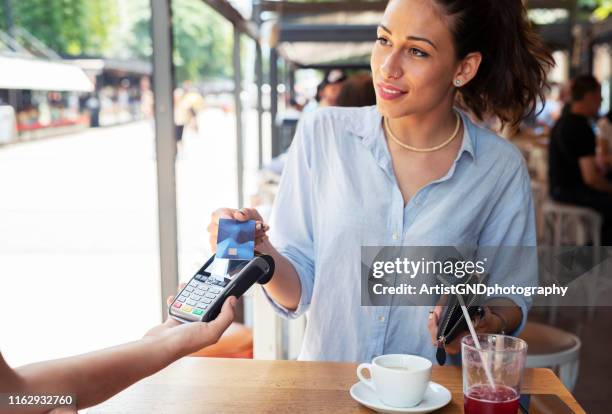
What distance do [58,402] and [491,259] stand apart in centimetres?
104

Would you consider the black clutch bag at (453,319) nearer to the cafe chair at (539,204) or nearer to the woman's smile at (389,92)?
the woman's smile at (389,92)

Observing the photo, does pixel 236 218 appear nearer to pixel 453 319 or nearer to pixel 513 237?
pixel 453 319

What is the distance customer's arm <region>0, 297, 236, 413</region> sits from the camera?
854 mm

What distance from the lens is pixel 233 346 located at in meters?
2.61

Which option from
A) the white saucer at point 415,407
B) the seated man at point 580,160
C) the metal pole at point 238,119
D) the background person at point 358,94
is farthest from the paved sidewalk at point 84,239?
the seated man at point 580,160

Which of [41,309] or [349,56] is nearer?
[41,309]

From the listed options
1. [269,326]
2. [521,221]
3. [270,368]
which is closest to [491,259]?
[521,221]

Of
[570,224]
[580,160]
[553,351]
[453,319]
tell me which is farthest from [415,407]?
[570,224]

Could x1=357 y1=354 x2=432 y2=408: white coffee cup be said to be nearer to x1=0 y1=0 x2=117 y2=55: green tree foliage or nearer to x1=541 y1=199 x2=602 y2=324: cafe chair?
x1=0 y1=0 x2=117 y2=55: green tree foliage

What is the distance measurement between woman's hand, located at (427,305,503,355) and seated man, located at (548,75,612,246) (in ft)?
13.3

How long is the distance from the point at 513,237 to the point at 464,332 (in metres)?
0.32

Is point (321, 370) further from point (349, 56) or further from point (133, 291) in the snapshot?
point (349, 56)

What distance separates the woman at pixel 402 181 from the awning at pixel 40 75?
834 millimetres

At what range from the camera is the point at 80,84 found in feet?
8.38
